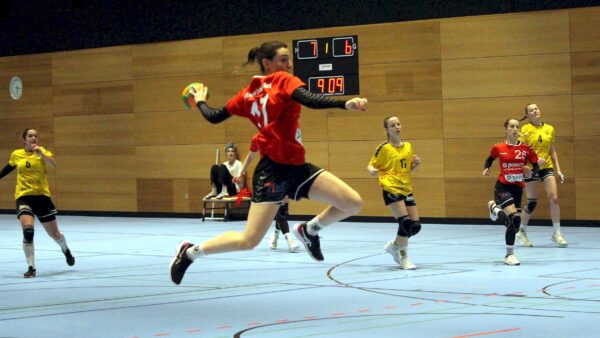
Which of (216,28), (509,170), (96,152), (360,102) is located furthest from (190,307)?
(96,152)

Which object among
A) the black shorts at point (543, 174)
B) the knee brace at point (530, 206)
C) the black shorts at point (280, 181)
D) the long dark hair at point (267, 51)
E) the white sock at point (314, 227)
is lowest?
the knee brace at point (530, 206)

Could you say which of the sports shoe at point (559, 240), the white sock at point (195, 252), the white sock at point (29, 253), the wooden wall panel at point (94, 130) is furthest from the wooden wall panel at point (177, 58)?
the white sock at point (195, 252)

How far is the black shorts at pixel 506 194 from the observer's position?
13.9 meters

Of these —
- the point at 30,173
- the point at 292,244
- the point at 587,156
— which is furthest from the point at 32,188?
the point at 587,156

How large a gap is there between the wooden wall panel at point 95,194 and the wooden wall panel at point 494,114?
28.2ft

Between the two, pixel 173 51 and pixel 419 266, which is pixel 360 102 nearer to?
pixel 419 266

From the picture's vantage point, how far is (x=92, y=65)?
25.6 meters

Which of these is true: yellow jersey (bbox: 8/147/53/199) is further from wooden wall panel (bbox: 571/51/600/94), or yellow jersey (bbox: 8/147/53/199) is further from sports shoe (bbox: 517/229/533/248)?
wooden wall panel (bbox: 571/51/600/94)

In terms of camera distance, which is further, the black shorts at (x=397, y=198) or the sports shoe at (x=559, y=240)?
the sports shoe at (x=559, y=240)

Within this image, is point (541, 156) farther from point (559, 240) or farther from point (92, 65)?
point (92, 65)

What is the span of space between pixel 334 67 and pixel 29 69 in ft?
30.3

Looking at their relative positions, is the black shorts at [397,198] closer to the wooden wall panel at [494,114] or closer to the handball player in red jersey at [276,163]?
the handball player in red jersey at [276,163]

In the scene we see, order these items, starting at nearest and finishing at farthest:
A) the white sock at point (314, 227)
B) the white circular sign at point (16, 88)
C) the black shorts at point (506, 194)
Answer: the white sock at point (314, 227)
the black shorts at point (506, 194)
the white circular sign at point (16, 88)

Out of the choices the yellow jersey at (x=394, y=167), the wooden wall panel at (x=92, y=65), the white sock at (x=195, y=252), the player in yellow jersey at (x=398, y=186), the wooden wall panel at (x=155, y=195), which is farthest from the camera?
the wooden wall panel at (x=92, y=65)
